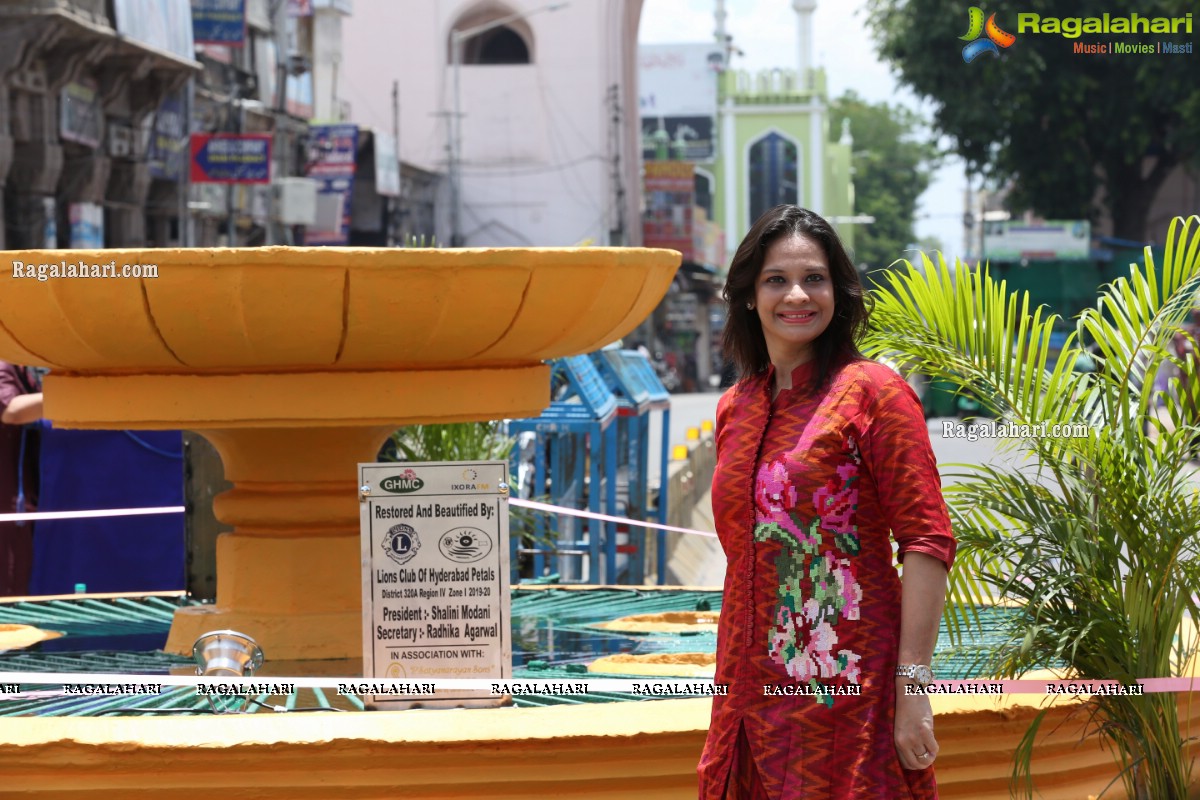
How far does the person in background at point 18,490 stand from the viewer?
7.31 m

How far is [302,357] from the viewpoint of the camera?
463 centimetres

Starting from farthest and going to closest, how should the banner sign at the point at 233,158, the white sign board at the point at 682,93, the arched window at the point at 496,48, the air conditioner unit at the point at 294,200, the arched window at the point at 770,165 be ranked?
the arched window at the point at 770,165 < the white sign board at the point at 682,93 < the arched window at the point at 496,48 < the air conditioner unit at the point at 294,200 < the banner sign at the point at 233,158

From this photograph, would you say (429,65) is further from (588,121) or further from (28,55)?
(28,55)

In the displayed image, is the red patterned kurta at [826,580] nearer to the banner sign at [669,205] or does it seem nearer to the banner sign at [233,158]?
the banner sign at [233,158]

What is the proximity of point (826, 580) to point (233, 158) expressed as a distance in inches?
850

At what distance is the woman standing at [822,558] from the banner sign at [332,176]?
92.1 ft

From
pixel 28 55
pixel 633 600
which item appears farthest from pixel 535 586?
pixel 28 55

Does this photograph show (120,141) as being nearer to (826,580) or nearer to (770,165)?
(826,580)

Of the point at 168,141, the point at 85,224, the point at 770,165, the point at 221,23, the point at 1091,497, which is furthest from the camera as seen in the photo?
the point at 770,165

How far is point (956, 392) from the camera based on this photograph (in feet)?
14.0

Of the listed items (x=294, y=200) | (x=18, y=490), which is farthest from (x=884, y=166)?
(x=18, y=490)

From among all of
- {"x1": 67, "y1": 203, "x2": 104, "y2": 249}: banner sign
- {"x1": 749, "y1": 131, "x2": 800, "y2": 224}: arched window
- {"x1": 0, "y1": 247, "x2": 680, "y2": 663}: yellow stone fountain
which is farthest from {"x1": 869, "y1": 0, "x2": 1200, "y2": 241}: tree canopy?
{"x1": 749, "y1": 131, "x2": 800, "y2": 224}: arched window

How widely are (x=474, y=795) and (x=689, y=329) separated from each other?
52142mm

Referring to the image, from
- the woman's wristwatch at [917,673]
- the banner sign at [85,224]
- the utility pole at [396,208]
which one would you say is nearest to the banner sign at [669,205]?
the utility pole at [396,208]
